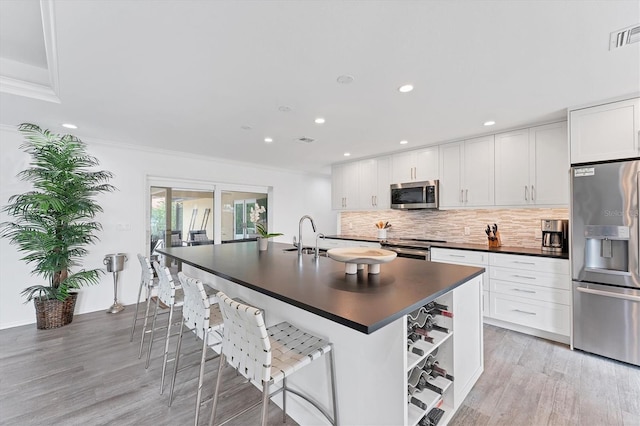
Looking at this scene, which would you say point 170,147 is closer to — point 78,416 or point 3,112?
point 3,112

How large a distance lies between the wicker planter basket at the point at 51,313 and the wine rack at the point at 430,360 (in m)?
4.10

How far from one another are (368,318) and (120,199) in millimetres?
4421

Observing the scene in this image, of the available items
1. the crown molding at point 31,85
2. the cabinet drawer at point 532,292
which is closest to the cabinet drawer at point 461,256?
the cabinet drawer at point 532,292

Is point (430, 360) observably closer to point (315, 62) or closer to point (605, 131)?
point (315, 62)

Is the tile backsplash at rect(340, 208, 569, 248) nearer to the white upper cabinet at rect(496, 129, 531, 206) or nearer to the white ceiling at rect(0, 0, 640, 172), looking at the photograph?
the white upper cabinet at rect(496, 129, 531, 206)

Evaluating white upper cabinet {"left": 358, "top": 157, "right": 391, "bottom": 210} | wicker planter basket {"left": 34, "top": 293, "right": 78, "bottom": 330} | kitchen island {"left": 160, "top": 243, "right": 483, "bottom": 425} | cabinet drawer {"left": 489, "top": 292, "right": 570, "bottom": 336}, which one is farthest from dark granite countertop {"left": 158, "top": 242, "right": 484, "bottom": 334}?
white upper cabinet {"left": 358, "top": 157, "right": 391, "bottom": 210}

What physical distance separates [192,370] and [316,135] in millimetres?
2932

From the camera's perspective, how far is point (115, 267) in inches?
148

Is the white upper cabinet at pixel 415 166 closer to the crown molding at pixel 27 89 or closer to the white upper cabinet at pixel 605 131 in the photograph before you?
the white upper cabinet at pixel 605 131

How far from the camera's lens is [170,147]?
13.9 ft

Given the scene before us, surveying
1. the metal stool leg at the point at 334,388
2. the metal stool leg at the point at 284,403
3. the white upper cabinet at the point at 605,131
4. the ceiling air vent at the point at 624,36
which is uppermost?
the ceiling air vent at the point at 624,36

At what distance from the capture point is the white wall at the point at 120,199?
3332mm

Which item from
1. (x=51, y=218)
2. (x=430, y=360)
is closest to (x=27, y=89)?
(x=51, y=218)

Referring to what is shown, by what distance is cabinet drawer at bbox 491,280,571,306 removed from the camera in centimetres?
280
